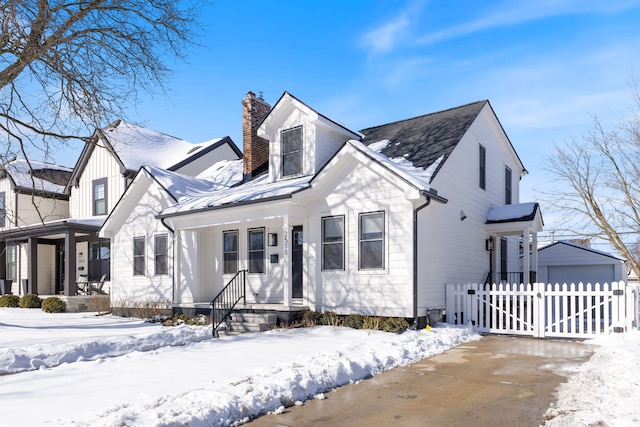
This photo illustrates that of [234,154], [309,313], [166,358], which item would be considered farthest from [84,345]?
[234,154]

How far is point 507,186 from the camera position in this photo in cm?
1789

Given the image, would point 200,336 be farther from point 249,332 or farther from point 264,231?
point 264,231

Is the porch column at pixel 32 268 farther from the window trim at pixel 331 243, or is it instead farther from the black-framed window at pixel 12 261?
the window trim at pixel 331 243

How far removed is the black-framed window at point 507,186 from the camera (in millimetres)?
17691

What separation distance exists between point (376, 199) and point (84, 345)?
6829mm

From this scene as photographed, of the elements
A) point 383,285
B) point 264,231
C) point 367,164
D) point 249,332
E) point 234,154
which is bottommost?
point 249,332

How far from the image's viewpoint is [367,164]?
11.6 metres

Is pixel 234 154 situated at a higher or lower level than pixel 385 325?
higher

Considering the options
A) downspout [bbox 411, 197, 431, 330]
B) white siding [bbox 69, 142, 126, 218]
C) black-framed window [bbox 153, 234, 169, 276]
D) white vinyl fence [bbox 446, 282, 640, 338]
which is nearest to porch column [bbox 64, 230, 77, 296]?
white siding [bbox 69, 142, 126, 218]

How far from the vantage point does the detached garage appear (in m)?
22.9

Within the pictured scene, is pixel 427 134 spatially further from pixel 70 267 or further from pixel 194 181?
pixel 70 267

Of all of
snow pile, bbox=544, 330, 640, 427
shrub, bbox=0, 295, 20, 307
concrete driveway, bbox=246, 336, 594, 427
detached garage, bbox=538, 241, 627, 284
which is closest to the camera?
snow pile, bbox=544, 330, 640, 427

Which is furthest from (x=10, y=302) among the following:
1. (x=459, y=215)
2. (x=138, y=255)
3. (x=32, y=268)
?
(x=459, y=215)

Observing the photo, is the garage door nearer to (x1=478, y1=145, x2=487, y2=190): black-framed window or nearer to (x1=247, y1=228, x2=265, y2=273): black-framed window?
(x1=478, y1=145, x2=487, y2=190): black-framed window
